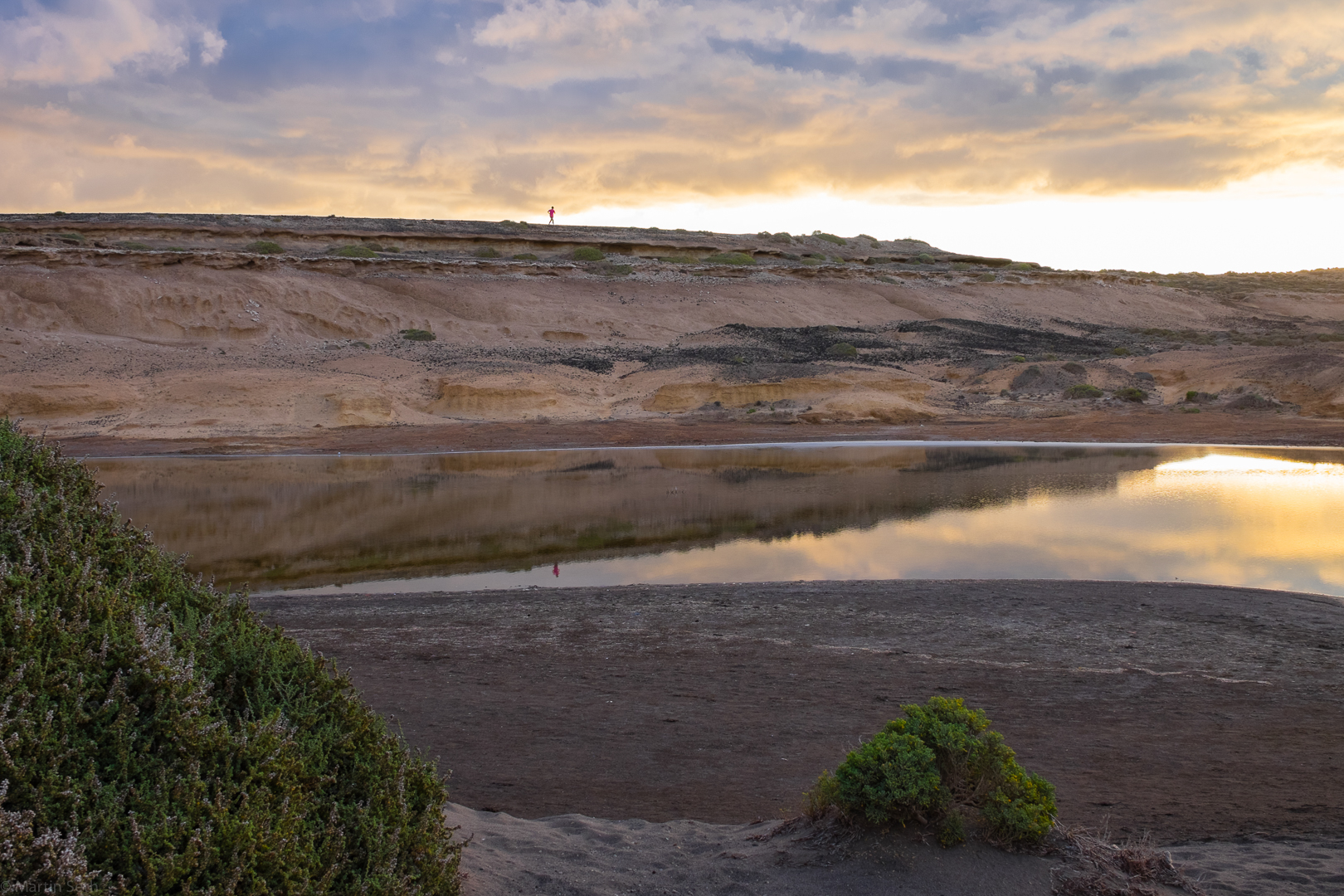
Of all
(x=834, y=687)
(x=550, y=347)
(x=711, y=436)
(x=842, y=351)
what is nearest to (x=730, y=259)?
(x=842, y=351)

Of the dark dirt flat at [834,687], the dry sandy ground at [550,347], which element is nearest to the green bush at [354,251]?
the dry sandy ground at [550,347]

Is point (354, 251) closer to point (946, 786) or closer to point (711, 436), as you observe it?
point (711, 436)

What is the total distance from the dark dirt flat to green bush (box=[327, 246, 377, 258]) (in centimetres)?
4749

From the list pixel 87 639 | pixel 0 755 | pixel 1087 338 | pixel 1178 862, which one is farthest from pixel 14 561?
pixel 1087 338

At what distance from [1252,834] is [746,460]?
23.0 m

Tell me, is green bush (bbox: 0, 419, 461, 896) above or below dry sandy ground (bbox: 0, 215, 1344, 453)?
below

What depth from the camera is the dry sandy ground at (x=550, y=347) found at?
34.0 meters

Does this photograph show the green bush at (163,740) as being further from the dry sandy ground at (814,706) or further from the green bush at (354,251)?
the green bush at (354,251)

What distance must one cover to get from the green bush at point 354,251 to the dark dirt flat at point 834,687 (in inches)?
1870

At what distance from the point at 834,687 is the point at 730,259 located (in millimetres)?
58633

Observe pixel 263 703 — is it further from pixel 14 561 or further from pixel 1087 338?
pixel 1087 338

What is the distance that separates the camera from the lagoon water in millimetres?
13625

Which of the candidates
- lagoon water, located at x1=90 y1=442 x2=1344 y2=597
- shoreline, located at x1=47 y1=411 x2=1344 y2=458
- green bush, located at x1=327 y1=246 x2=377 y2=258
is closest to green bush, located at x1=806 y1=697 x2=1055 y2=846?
lagoon water, located at x1=90 y1=442 x2=1344 y2=597

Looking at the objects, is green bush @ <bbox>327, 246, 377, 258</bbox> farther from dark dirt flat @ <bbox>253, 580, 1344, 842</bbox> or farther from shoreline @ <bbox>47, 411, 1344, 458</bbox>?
dark dirt flat @ <bbox>253, 580, 1344, 842</bbox>
